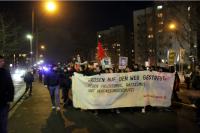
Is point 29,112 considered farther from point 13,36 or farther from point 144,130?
point 13,36

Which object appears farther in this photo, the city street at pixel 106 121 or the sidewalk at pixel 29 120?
the sidewalk at pixel 29 120

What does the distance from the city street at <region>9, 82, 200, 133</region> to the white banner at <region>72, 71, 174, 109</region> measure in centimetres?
32

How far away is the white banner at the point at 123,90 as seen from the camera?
574 inches

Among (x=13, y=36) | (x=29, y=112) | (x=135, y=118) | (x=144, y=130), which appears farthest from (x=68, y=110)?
(x=13, y=36)

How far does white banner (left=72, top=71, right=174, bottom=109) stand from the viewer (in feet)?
47.8

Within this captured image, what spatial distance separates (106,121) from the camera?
40.8 feet

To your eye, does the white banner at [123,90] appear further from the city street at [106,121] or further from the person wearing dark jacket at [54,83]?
the person wearing dark jacket at [54,83]

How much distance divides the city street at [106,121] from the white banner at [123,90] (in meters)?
0.32

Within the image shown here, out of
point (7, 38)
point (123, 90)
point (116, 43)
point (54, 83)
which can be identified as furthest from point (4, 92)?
point (116, 43)

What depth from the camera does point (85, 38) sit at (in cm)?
8094

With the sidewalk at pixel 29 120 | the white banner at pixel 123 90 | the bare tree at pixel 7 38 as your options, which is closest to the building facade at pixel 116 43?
the bare tree at pixel 7 38

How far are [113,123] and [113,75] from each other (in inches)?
121

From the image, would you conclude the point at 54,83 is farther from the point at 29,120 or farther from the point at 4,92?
the point at 4,92

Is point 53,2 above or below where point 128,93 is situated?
above
